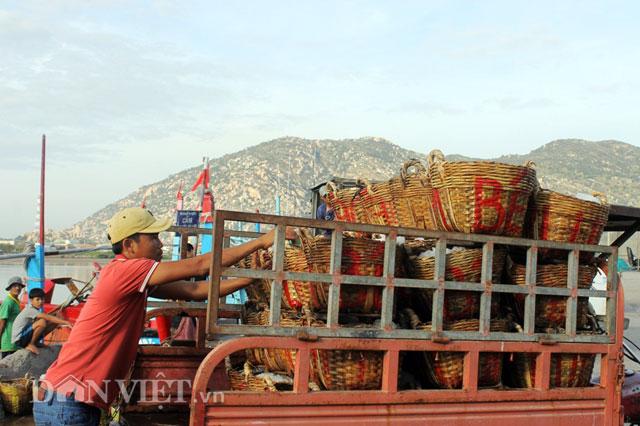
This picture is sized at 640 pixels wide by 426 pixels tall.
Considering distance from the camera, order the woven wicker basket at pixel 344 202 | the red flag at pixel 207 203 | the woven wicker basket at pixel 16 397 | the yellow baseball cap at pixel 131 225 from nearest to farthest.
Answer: the yellow baseball cap at pixel 131 225
the woven wicker basket at pixel 344 202
the woven wicker basket at pixel 16 397
the red flag at pixel 207 203

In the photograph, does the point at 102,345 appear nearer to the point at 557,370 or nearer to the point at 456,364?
the point at 456,364

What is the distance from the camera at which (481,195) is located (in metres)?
4.13

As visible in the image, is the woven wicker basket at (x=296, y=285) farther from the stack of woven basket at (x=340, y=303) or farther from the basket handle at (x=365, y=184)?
the basket handle at (x=365, y=184)

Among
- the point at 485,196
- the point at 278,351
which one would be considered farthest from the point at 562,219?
the point at 278,351

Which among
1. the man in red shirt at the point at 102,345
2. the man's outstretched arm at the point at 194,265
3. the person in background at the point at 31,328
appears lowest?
the person in background at the point at 31,328

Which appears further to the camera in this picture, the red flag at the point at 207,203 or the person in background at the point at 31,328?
the red flag at the point at 207,203

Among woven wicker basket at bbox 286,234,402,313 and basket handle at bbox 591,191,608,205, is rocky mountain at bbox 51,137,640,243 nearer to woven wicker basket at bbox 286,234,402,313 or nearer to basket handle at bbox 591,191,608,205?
basket handle at bbox 591,191,608,205

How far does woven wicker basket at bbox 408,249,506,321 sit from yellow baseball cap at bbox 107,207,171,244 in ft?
5.44

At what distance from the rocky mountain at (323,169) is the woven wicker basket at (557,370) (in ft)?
286

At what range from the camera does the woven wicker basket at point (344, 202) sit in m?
5.00

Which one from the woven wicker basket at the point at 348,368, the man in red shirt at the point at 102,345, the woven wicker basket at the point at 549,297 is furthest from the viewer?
the woven wicker basket at the point at 549,297

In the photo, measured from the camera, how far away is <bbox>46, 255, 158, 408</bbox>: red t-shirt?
2891 millimetres

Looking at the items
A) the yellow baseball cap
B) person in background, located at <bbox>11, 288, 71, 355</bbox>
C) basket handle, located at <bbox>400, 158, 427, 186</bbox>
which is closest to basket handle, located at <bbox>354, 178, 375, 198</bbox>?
basket handle, located at <bbox>400, 158, 427, 186</bbox>

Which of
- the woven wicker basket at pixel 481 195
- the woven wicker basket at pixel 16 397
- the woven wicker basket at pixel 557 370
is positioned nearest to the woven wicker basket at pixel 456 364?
the woven wicker basket at pixel 557 370
